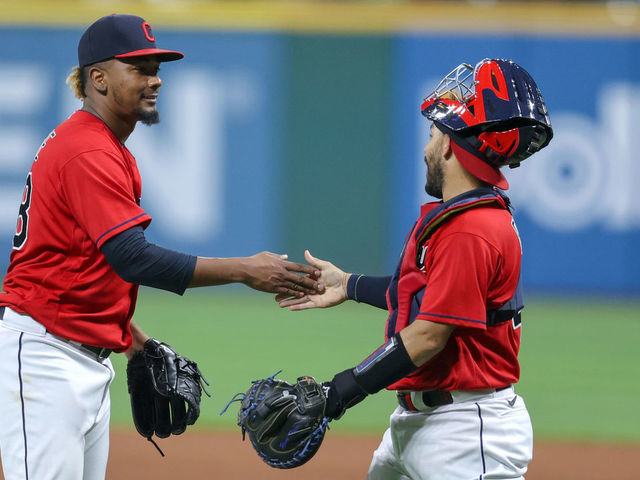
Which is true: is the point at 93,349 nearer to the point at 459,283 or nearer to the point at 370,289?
the point at 370,289

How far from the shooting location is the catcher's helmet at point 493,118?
9.23 ft

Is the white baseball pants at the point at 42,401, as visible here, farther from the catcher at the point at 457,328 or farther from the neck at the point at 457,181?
the neck at the point at 457,181

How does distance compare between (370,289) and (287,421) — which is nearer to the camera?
(287,421)

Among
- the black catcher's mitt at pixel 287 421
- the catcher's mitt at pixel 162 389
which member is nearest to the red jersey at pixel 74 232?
the catcher's mitt at pixel 162 389

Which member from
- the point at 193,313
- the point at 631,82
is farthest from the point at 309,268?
the point at 631,82

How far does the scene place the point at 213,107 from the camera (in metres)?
12.1

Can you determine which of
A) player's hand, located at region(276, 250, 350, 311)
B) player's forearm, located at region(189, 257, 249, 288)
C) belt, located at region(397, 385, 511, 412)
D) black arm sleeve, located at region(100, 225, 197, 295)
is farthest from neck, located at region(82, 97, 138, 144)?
belt, located at region(397, 385, 511, 412)

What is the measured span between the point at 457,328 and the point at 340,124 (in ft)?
32.5

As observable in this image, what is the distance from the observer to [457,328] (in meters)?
2.76

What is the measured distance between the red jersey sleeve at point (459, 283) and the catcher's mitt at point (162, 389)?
1.19m

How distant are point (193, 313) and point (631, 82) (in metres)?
6.80

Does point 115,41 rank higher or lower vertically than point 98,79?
higher

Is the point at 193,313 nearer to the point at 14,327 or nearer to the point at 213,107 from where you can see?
the point at 213,107

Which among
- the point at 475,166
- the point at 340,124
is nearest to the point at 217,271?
the point at 475,166
